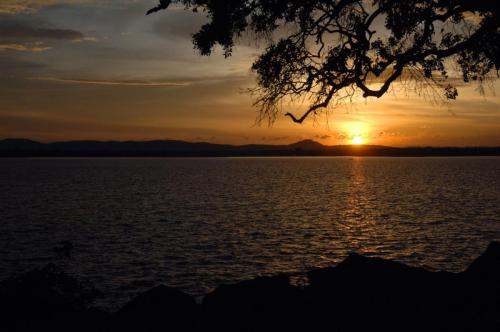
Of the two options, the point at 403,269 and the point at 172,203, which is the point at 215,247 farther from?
the point at 172,203

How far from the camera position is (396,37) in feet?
54.5

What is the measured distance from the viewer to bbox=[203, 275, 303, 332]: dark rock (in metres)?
13.4

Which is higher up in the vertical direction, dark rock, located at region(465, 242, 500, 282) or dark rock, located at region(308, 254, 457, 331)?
dark rock, located at region(465, 242, 500, 282)

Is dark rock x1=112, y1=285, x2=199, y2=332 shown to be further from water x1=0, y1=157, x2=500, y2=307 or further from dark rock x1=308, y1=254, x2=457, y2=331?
water x1=0, y1=157, x2=500, y2=307

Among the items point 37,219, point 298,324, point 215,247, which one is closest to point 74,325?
point 298,324

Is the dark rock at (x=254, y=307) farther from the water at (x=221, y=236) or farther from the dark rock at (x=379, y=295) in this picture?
the water at (x=221, y=236)

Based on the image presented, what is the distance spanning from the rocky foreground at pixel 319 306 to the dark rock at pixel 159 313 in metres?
0.03

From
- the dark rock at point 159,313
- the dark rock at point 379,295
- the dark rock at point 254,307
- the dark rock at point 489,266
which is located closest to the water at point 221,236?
the dark rock at point 159,313

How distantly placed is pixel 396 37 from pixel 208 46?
19.5ft

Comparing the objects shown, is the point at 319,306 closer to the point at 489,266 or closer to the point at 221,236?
the point at 489,266

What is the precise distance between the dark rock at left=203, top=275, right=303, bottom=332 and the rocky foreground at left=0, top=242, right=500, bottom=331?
0.03 meters

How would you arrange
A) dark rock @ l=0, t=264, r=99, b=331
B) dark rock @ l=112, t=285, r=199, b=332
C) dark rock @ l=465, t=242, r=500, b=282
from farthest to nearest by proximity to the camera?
1. dark rock @ l=465, t=242, r=500, b=282
2. dark rock @ l=0, t=264, r=99, b=331
3. dark rock @ l=112, t=285, r=199, b=332

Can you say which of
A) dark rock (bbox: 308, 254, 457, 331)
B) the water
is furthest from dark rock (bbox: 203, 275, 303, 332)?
the water

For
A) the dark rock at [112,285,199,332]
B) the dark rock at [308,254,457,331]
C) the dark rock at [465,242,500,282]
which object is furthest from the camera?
the dark rock at [465,242,500,282]
